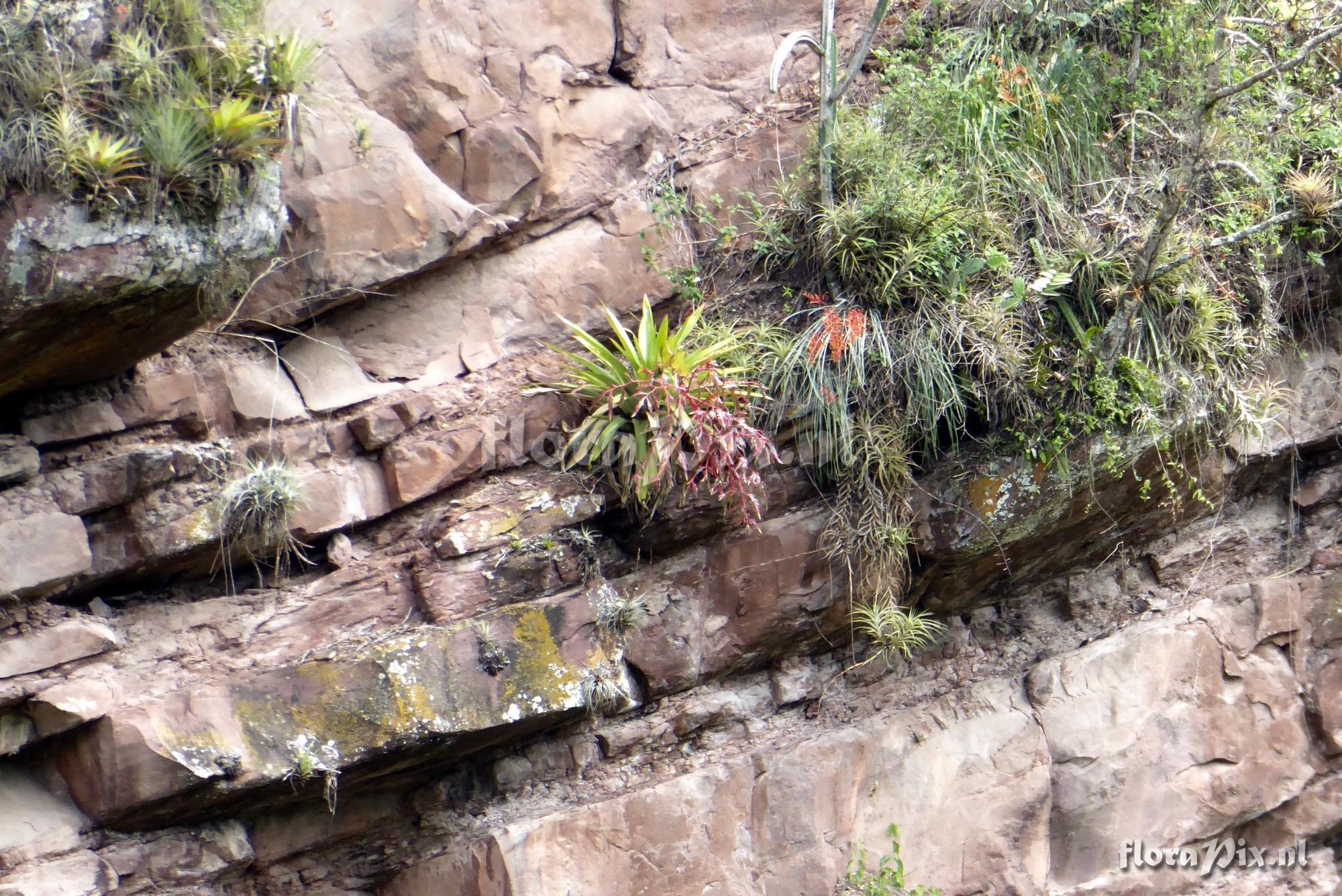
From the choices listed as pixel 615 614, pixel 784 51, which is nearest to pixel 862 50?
pixel 784 51

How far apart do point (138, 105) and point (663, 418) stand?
2183mm

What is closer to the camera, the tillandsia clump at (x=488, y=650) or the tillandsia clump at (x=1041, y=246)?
the tillandsia clump at (x=488, y=650)

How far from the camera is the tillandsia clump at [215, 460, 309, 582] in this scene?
4.26 metres

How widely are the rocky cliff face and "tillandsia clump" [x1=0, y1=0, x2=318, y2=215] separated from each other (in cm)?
25

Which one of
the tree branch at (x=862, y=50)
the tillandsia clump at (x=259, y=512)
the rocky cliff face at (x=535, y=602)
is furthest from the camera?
the tree branch at (x=862, y=50)

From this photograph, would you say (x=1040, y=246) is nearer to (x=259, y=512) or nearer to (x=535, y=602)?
(x=535, y=602)

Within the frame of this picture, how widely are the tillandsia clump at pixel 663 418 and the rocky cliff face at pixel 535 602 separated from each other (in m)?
0.18

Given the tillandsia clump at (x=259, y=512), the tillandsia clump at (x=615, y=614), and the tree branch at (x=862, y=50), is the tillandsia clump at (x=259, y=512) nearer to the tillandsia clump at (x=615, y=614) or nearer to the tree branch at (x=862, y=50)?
the tillandsia clump at (x=615, y=614)

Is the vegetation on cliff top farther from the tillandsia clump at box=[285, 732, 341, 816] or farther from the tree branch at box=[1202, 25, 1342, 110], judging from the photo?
the tillandsia clump at box=[285, 732, 341, 816]

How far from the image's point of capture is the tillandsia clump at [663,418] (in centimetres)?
452

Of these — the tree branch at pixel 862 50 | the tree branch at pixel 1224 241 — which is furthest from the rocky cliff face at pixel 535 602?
the tree branch at pixel 1224 241

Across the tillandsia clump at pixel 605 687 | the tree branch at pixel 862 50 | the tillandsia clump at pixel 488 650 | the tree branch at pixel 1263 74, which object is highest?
the tree branch at pixel 862 50

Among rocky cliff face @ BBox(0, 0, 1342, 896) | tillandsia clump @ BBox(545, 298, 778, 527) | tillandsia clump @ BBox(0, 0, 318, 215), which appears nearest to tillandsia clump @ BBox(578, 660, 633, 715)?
rocky cliff face @ BBox(0, 0, 1342, 896)

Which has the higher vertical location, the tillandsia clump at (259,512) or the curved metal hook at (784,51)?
the curved metal hook at (784,51)
